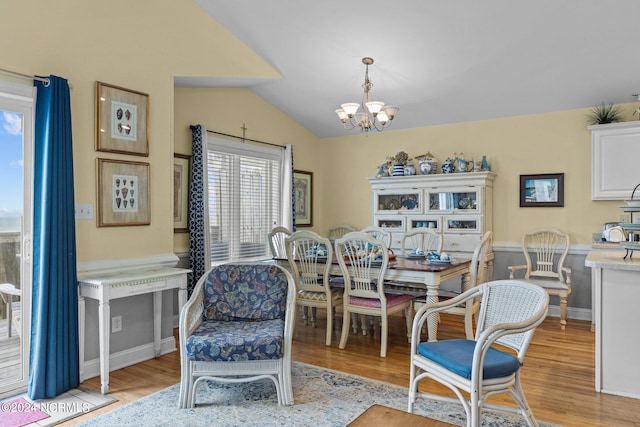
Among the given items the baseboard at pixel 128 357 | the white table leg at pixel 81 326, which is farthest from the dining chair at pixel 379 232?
the white table leg at pixel 81 326

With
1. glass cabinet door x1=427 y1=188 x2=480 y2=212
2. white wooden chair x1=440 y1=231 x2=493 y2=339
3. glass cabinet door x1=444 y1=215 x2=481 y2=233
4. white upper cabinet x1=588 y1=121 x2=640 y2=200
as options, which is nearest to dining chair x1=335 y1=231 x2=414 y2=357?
white wooden chair x1=440 y1=231 x2=493 y2=339

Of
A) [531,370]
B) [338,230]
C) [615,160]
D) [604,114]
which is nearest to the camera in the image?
[531,370]

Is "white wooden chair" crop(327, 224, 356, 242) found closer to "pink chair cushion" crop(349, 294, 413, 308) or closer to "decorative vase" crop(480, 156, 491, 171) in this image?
"decorative vase" crop(480, 156, 491, 171)

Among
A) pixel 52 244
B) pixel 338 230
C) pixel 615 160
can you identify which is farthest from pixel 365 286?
pixel 615 160

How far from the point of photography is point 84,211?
3.31 metres

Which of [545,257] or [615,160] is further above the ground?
[615,160]

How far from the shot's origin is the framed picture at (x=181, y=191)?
4742 mm

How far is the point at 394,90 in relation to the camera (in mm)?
5145

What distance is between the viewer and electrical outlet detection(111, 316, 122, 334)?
357 cm

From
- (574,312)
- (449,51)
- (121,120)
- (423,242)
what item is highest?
(449,51)

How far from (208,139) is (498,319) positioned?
365cm

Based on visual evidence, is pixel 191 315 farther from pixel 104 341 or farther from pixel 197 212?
pixel 197 212

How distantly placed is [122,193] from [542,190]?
→ 444 centimetres

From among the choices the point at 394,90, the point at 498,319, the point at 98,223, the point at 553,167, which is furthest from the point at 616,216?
the point at 98,223
